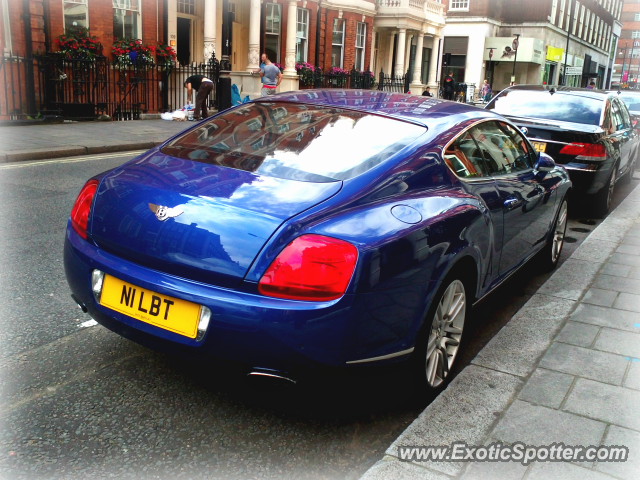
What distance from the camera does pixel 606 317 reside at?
4.27 metres

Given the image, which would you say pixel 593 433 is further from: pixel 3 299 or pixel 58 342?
pixel 3 299

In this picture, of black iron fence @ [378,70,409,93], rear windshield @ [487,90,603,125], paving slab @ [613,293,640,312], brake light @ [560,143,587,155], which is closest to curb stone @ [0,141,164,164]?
rear windshield @ [487,90,603,125]

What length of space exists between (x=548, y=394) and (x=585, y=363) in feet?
1.77

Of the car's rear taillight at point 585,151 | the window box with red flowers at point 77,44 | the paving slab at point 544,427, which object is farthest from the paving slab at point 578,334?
the window box with red flowers at point 77,44

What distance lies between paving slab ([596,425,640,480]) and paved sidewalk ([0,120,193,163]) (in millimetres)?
9682

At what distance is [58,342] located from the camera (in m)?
3.61

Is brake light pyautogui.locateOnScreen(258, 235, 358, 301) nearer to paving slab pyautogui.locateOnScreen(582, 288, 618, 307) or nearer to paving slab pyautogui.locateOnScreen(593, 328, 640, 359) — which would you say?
paving slab pyautogui.locateOnScreen(593, 328, 640, 359)

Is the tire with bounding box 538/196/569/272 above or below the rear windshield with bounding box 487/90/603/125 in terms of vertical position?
below

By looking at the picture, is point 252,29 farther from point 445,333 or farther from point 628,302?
point 445,333

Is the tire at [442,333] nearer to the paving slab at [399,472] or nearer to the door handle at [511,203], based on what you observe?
the paving slab at [399,472]

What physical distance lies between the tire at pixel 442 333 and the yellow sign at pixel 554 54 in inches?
2116

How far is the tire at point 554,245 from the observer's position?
5.40 m

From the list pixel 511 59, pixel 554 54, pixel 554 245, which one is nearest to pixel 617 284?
pixel 554 245

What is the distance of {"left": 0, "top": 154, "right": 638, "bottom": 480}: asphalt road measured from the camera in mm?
2551
